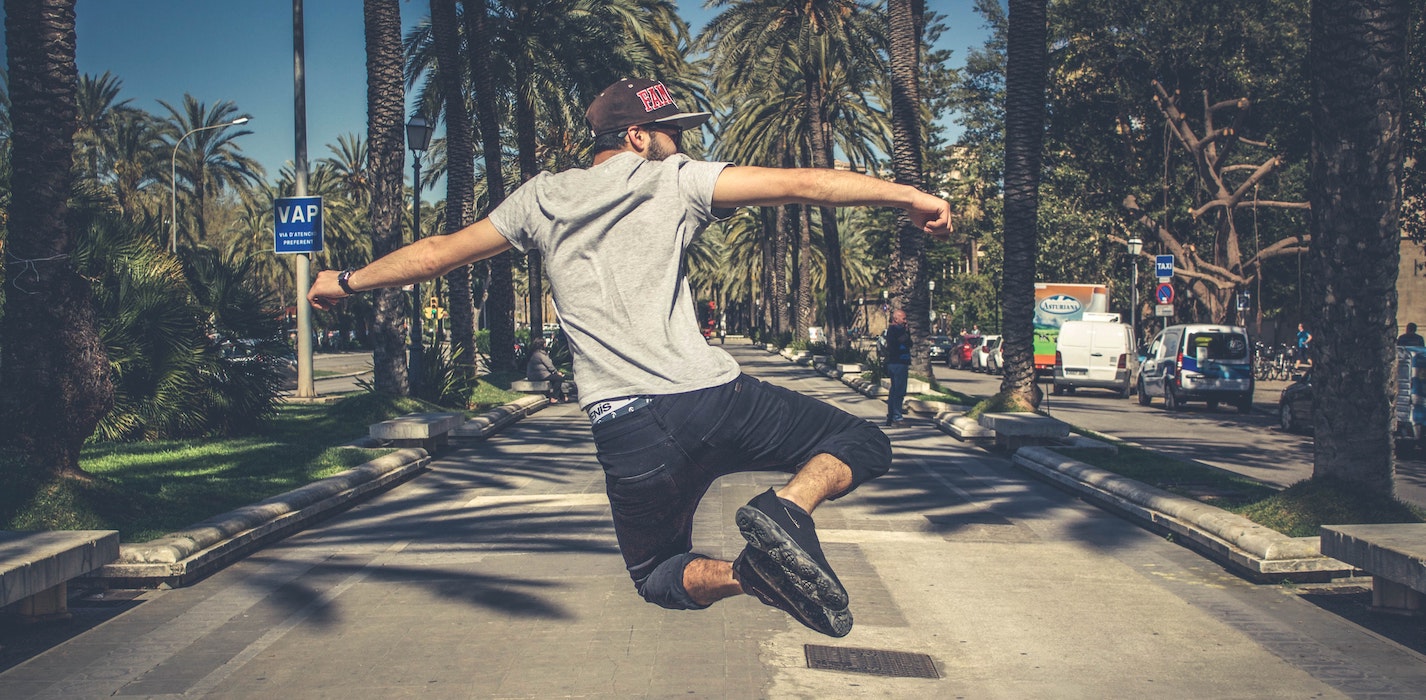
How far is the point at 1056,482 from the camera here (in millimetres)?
12531

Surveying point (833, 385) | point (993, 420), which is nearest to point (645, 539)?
point (993, 420)

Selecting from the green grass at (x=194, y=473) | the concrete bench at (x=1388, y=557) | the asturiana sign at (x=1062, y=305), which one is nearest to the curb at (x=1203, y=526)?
the concrete bench at (x=1388, y=557)

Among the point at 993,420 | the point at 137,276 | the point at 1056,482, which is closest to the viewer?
the point at 1056,482

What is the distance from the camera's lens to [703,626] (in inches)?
254

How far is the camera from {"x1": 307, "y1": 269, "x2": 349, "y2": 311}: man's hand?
165 inches

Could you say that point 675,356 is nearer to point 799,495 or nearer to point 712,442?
point 712,442

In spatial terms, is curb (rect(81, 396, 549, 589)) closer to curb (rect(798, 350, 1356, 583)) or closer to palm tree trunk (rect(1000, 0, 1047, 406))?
curb (rect(798, 350, 1356, 583))

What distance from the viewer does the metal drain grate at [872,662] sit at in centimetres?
563

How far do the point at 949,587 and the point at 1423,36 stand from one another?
23.8 metres

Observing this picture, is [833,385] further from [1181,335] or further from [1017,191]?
[1017,191]

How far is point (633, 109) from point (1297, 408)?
19286mm

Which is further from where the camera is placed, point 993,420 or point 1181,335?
point 1181,335

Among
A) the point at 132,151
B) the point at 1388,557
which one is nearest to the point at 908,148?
the point at 1388,557

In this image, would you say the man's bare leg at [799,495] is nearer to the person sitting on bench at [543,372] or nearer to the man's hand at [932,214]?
the man's hand at [932,214]
